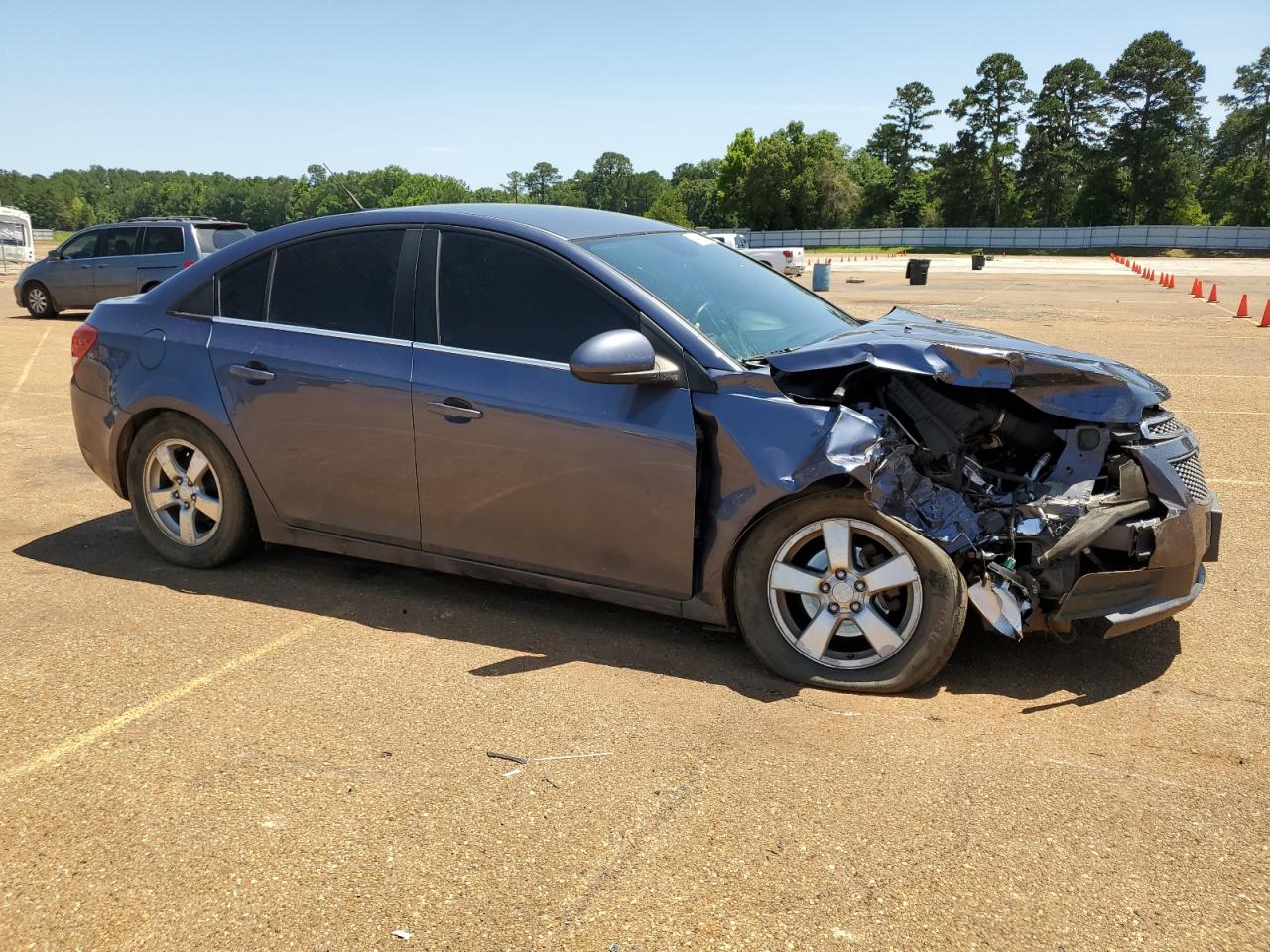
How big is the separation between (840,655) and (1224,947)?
1.58 metres

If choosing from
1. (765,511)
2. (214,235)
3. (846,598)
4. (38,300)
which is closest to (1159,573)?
(846,598)

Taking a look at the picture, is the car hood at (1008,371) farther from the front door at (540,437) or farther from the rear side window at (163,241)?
the rear side window at (163,241)

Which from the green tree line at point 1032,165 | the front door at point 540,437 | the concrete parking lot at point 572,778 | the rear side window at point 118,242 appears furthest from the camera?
the green tree line at point 1032,165

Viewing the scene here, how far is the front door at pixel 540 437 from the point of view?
154 inches

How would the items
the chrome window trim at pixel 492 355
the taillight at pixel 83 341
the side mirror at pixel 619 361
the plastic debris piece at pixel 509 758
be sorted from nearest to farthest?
the plastic debris piece at pixel 509 758 < the side mirror at pixel 619 361 < the chrome window trim at pixel 492 355 < the taillight at pixel 83 341

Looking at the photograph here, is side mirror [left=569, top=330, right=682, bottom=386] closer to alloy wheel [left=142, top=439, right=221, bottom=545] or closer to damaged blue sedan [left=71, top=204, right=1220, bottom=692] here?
damaged blue sedan [left=71, top=204, right=1220, bottom=692]

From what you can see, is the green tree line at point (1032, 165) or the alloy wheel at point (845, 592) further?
the green tree line at point (1032, 165)

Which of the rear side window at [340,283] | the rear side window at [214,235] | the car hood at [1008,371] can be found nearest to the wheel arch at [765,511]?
the car hood at [1008,371]

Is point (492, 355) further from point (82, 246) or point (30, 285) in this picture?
point (30, 285)

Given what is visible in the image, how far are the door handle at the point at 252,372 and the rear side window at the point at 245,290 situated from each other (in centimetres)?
24

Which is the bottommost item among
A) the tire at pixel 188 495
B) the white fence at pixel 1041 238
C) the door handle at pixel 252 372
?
the white fence at pixel 1041 238

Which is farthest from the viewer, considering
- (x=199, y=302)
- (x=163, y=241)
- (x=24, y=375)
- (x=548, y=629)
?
(x=163, y=241)

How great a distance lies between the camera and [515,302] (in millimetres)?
4273

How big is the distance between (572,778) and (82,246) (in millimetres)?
19002
